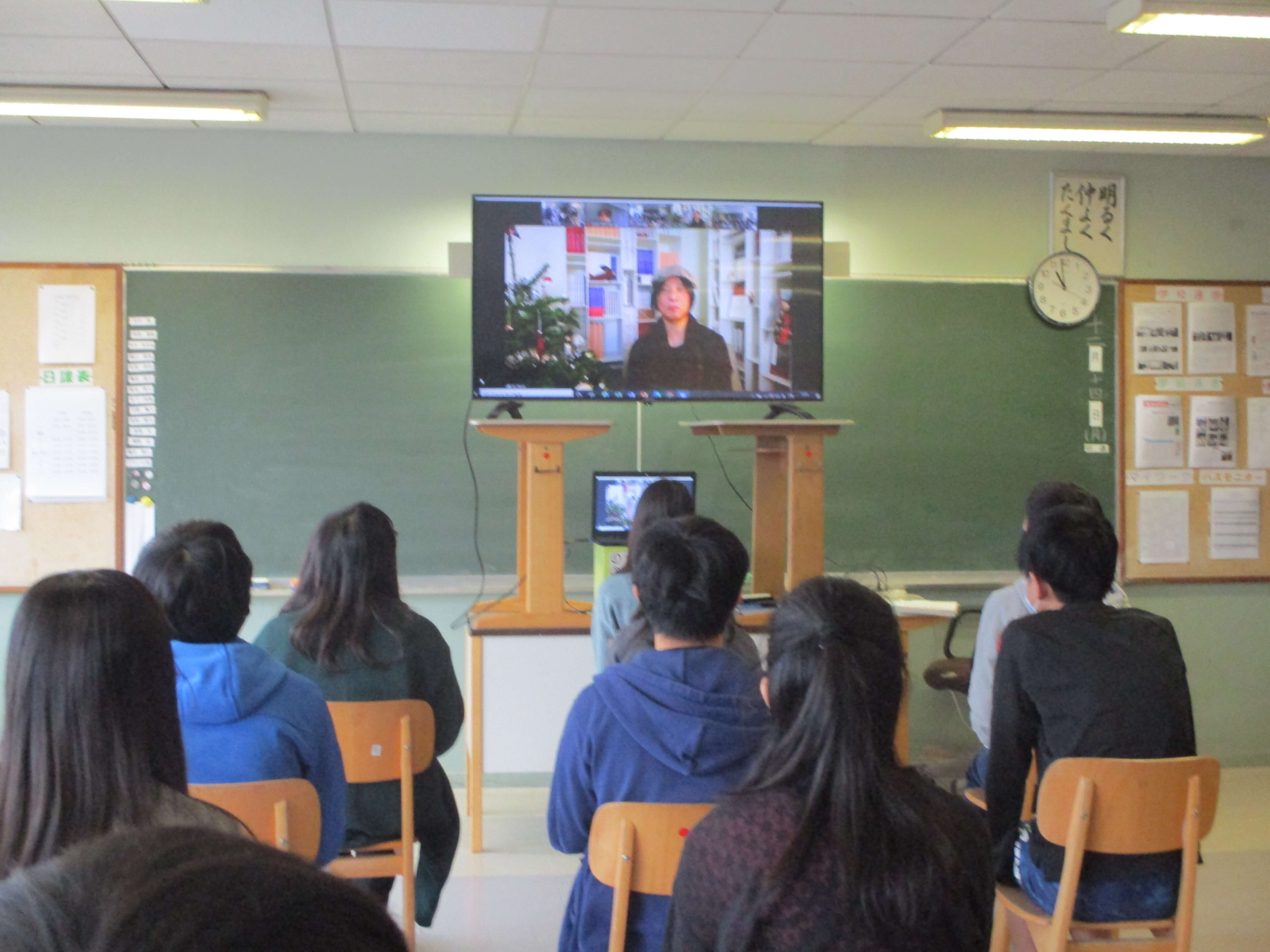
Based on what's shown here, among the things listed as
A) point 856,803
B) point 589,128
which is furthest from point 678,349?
point 856,803

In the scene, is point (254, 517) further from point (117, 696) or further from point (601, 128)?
point (117, 696)

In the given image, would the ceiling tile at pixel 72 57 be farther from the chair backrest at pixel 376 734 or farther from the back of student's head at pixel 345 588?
the chair backrest at pixel 376 734

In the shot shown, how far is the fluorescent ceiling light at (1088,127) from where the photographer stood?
171 inches

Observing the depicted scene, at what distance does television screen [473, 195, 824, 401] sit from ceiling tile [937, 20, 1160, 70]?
2.53 feet

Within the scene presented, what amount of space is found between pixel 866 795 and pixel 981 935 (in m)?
0.24

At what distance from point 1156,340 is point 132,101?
174 inches

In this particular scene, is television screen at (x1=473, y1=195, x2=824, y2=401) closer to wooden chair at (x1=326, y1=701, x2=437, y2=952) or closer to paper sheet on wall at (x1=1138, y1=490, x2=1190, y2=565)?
wooden chair at (x1=326, y1=701, x2=437, y2=952)

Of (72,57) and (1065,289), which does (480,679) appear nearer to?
(72,57)

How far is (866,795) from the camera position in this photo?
4.21ft

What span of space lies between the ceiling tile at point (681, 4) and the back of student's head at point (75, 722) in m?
2.52

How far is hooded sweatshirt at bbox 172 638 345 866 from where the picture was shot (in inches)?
72.1

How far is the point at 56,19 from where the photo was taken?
3305 millimetres

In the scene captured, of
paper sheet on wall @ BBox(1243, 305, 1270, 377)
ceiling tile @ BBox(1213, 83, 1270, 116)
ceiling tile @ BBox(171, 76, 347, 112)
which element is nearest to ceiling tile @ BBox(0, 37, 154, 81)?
ceiling tile @ BBox(171, 76, 347, 112)

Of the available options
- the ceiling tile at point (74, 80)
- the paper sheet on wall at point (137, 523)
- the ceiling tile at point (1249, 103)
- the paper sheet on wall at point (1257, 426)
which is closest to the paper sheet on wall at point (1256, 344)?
the paper sheet on wall at point (1257, 426)
